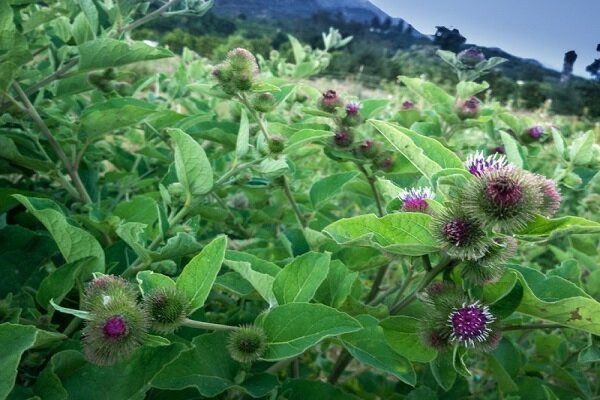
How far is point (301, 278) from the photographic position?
3.35ft

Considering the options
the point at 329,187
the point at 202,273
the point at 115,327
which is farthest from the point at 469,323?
the point at 329,187

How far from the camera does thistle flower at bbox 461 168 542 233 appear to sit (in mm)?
856

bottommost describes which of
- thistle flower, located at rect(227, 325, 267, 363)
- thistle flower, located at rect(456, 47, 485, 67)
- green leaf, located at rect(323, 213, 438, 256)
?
thistle flower, located at rect(227, 325, 267, 363)

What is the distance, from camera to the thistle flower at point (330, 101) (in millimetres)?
1645

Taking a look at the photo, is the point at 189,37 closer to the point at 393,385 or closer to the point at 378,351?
the point at 393,385

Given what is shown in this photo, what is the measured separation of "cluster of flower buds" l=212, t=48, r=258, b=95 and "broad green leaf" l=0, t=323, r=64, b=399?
71 centimetres

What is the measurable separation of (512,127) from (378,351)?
1074 millimetres

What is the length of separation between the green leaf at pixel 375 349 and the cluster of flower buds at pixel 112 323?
0.33 metres

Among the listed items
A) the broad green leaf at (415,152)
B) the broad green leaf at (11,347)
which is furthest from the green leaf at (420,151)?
the broad green leaf at (11,347)

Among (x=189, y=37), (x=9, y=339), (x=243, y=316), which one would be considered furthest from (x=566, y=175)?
(x=189, y=37)

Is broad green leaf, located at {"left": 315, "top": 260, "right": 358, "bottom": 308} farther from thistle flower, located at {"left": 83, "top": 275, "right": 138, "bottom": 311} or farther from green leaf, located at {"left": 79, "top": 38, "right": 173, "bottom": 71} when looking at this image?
green leaf, located at {"left": 79, "top": 38, "right": 173, "bottom": 71}

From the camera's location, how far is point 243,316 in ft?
4.45

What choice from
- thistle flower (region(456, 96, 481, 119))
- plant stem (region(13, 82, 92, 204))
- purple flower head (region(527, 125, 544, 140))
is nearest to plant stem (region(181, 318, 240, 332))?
plant stem (region(13, 82, 92, 204))

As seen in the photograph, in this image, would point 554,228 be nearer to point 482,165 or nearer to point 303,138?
point 482,165
